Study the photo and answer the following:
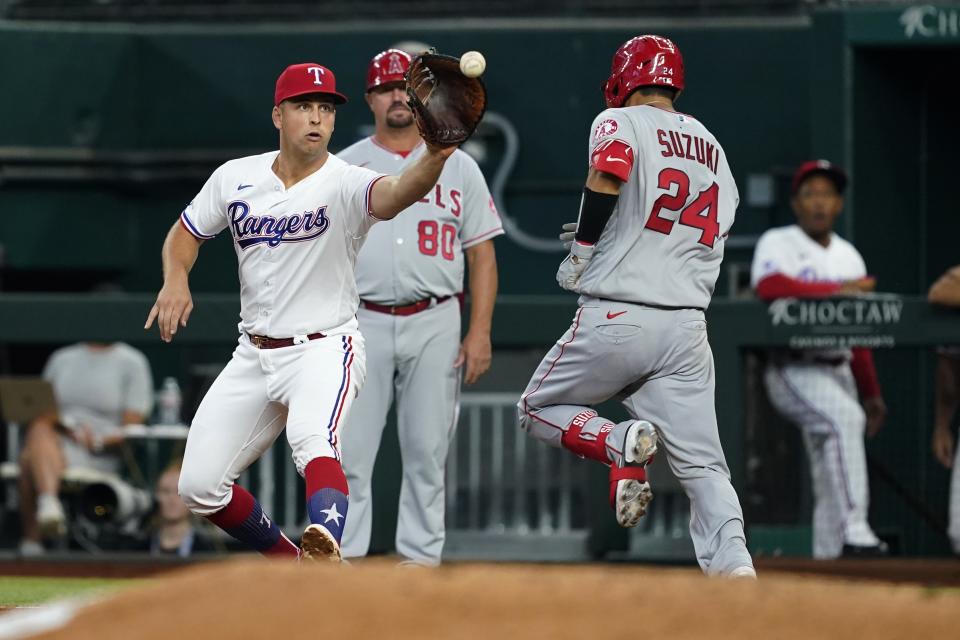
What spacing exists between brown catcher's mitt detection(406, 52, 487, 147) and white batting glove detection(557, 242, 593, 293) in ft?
2.12

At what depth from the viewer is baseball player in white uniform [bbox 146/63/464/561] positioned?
17.0 ft

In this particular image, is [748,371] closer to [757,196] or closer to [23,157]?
[757,196]

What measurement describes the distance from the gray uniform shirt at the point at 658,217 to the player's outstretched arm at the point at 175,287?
1268 mm

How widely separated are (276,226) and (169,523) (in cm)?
370

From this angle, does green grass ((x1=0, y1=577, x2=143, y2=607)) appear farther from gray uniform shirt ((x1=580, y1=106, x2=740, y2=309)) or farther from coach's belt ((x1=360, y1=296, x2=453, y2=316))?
gray uniform shirt ((x1=580, y1=106, x2=740, y2=309))

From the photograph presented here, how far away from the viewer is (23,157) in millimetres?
10656

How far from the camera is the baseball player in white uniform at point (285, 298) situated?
17.0 ft

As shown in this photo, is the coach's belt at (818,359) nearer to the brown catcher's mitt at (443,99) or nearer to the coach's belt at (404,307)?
the coach's belt at (404,307)

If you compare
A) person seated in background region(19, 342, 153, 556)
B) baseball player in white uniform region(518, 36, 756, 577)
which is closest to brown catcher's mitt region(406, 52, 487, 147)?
baseball player in white uniform region(518, 36, 756, 577)

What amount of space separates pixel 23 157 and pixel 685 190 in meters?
6.48

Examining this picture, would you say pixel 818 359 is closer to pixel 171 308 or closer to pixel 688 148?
pixel 688 148

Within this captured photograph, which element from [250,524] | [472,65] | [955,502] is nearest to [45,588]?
[250,524]

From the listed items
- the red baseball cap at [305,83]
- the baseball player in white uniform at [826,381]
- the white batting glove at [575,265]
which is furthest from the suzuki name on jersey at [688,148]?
the baseball player in white uniform at [826,381]

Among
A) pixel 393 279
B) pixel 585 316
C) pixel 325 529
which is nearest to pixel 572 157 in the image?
pixel 393 279
